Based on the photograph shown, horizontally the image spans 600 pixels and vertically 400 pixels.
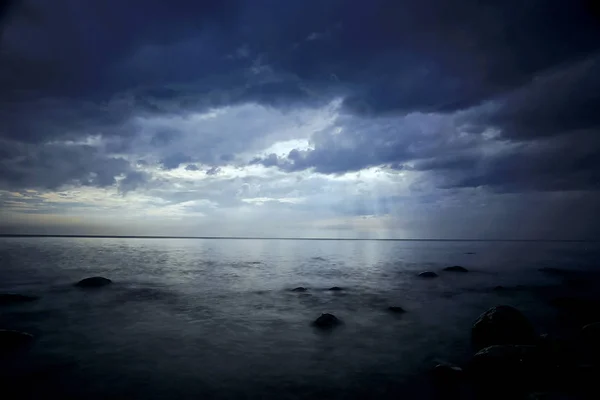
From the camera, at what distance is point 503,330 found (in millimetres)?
15609

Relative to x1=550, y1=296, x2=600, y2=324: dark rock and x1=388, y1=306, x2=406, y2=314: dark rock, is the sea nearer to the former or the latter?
x1=388, y1=306, x2=406, y2=314: dark rock

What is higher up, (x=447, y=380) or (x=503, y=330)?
(x=503, y=330)

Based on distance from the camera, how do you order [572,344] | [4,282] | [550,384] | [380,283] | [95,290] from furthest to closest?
[380,283] < [4,282] < [95,290] < [572,344] < [550,384]

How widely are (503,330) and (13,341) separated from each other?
25.7 m

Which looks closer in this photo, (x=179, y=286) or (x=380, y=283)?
(x=179, y=286)

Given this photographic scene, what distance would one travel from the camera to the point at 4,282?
111 ft

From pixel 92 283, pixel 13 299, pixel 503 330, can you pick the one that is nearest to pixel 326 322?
pixel 503 330

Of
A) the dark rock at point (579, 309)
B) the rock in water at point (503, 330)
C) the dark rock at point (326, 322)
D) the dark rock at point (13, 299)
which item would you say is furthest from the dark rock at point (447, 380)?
the dark rock at point (13, 299)

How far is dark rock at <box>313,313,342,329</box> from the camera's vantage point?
19820mm

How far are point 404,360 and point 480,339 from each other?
5087 mm

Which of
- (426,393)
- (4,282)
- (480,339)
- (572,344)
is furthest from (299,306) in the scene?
(4,282)

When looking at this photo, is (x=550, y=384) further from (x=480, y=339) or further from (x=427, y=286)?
(x=427, y=286)

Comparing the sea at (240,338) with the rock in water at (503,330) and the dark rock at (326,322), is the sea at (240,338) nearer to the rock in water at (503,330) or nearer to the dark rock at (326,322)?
the dark rock at (326,322)

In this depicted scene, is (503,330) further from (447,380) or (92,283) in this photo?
(92,283)
